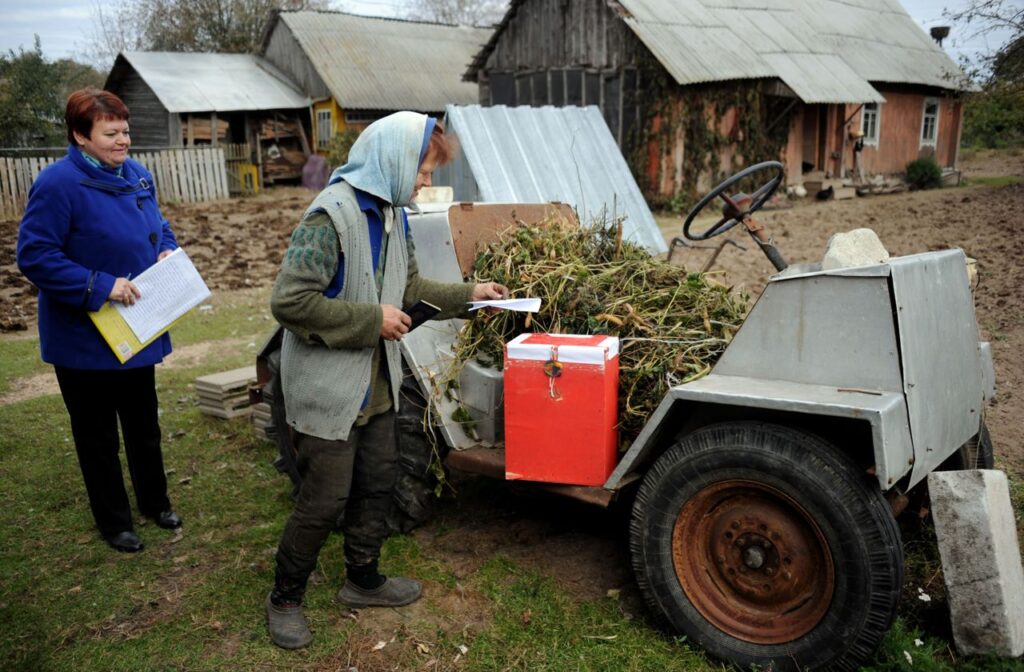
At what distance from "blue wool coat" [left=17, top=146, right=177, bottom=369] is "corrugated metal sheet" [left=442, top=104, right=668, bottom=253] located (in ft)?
16.8

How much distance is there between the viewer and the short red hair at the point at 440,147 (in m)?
3.04

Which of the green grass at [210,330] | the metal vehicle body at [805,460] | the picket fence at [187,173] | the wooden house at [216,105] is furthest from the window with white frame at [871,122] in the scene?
the metal vehicle body at [805,460]

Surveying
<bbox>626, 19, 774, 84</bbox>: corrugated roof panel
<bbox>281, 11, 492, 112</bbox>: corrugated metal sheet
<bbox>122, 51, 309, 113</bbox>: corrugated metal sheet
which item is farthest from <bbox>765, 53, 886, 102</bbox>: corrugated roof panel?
<bbox>122, 51, 309, 113</bbox>: corrugated metal sheet

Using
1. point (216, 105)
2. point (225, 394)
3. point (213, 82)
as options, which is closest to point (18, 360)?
point (225, 394)

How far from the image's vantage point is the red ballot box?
3.14m

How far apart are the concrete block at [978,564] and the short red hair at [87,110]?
3.76 metres

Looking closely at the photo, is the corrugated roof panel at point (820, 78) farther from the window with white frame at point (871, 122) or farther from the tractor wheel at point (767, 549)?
the tractor wheel at point (767, 549)

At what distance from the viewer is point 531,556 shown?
12.7ft

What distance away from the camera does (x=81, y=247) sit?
148 inches

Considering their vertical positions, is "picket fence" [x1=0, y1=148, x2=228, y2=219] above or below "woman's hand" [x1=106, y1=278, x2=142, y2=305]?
above

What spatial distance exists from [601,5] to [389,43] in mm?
13293

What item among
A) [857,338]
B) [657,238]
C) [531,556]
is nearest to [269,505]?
[531,556]

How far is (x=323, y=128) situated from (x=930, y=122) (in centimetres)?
2018

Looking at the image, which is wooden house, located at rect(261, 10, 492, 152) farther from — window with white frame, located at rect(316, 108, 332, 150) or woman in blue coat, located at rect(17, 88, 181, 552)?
woman in blue coat, located at rect(17, 88, 181, 552)
